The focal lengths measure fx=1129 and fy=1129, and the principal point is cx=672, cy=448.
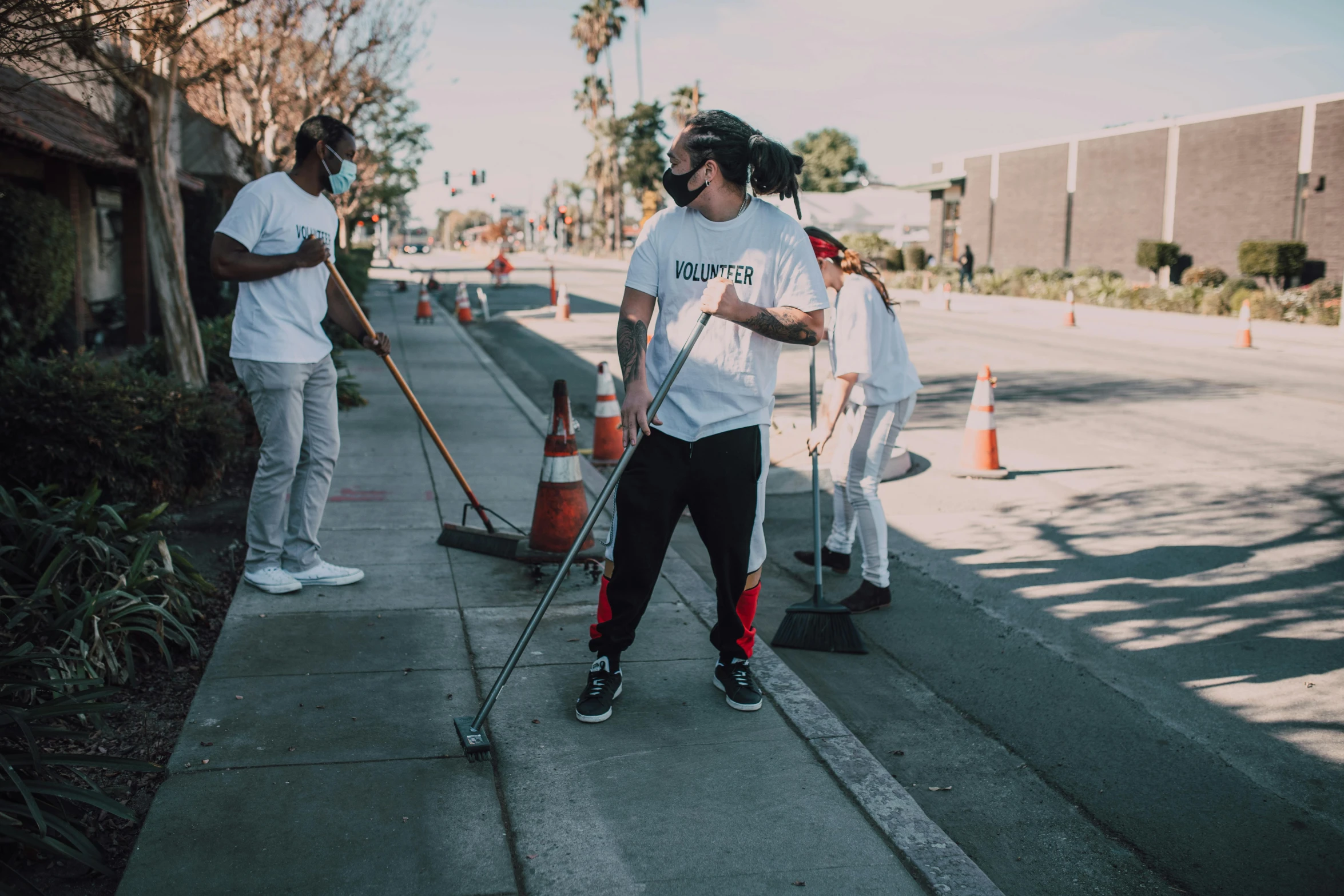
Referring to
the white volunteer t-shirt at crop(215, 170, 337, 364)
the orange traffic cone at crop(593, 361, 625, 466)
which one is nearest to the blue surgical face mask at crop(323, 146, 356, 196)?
the white volunteer t-shirt at crop(215, 170, 337, 364)

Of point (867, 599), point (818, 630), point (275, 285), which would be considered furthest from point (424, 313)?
point (818, 630)

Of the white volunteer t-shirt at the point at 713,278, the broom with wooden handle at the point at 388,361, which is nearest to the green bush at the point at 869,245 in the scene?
the broom with wooden handle at the point at 388,361

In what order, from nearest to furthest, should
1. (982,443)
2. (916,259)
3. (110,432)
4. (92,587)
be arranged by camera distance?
(92,587) → (110,432) → (982,443) → (916,259)

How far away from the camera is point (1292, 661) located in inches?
188

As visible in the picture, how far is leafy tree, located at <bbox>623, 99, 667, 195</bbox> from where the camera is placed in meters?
81.3

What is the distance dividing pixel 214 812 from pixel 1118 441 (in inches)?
343

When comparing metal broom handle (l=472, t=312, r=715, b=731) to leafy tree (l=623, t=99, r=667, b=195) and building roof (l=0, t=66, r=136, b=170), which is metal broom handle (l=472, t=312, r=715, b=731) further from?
leafy tree (l=623, t=99, r=667, b=195)

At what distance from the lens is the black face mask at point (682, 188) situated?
3.64 m

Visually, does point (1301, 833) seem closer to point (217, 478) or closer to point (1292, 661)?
point (1292, 661)

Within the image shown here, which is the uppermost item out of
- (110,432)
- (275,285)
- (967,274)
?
(967,274)

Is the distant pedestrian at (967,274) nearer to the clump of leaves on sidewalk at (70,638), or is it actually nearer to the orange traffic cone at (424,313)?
the orange traffic cone at (424,313)

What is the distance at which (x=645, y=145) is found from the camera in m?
82.6

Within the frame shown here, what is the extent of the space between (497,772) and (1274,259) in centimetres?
2967

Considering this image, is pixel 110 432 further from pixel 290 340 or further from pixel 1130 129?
pixel 1130 129
